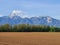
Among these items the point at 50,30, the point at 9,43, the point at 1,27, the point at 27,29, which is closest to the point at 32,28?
the point at 27,29

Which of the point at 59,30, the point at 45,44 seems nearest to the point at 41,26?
the point at 59,30

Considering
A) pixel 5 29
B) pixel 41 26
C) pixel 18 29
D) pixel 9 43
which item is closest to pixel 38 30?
pixel 41 26

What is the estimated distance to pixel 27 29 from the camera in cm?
1178

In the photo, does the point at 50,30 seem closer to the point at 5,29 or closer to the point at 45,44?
the point at 5,29

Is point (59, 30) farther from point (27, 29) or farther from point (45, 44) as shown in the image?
point (45, 44)

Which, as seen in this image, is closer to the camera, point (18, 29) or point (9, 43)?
point (9, 43)

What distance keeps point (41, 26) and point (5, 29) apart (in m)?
2.22

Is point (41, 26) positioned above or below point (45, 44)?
above

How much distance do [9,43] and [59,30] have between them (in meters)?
5.21

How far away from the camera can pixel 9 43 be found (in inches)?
293

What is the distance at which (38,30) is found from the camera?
11.9 meters

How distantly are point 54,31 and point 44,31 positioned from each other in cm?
62

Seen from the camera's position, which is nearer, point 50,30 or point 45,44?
point 45,44

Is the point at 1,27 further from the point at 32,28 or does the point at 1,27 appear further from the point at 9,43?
the point at 9,43
